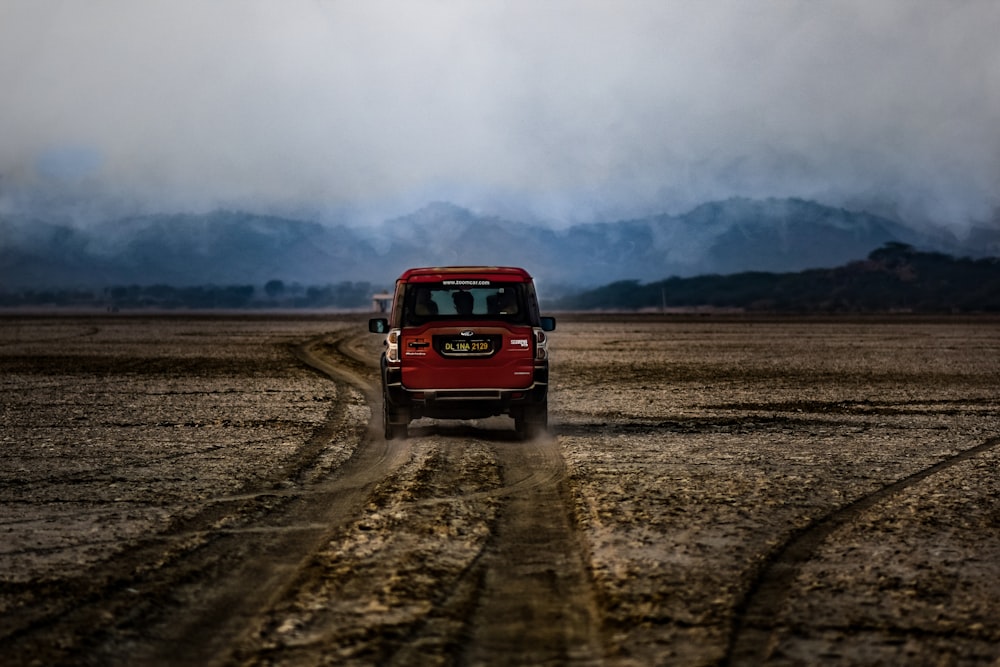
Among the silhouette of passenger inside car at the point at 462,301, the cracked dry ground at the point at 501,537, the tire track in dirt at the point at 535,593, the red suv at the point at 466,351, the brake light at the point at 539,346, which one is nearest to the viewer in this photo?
the tire track in dirt at the point at 535,593

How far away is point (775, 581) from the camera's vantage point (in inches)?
285

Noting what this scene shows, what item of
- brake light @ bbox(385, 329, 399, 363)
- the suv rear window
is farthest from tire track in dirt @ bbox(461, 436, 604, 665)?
the suv rear window

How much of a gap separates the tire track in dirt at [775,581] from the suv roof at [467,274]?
221 inches

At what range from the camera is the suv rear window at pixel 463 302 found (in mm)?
14805

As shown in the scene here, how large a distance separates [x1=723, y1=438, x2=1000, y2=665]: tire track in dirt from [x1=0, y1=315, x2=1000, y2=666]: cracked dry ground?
0.09 feet

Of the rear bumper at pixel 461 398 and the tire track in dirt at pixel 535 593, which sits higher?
the rear bumper at pixel 461 398

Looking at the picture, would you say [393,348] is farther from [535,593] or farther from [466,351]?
[535,593]

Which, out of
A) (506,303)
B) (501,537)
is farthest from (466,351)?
(501,537)

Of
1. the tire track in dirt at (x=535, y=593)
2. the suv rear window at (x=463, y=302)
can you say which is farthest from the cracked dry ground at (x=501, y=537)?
the suv rear window at (x=463, y=302)

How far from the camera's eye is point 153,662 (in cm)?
564

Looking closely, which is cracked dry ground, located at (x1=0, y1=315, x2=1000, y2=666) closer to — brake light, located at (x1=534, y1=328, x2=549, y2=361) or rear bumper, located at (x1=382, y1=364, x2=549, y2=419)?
rear bumper, located at (x1=382, y1=364, x2=549, y2=419)

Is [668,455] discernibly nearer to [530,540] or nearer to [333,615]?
[530,540]

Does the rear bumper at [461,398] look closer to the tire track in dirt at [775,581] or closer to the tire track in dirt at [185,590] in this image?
the tire track in dirt at [185,590]

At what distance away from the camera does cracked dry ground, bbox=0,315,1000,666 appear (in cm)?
601
